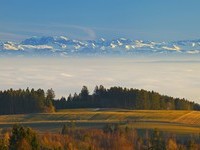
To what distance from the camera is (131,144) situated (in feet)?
316

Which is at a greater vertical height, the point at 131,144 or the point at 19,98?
the point at 19,98

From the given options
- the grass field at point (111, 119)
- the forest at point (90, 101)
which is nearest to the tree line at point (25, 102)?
the forest at point (90, 101)

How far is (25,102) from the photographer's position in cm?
16738

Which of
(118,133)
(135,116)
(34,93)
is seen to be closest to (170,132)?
(118,133)

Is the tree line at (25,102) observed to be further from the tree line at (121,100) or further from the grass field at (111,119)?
the grass field at (111,119)

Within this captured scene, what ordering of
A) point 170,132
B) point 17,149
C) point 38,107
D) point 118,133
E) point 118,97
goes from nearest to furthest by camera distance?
point 17,149 → point 118,133 → point 170,132 → point 38,107 → point 118,97

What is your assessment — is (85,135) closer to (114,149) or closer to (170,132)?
(114,149)

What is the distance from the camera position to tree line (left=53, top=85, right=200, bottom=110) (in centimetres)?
17412

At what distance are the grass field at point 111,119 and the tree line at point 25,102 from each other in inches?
489

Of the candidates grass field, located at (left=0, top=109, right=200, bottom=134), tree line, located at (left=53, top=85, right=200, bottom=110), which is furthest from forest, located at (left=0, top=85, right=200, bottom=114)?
grass field, located at (left=0, top=109, right=200, bottom=134)

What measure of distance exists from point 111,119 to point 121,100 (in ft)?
118

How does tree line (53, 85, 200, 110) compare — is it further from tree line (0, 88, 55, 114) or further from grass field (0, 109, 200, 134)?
grass field (0, 109, 200, 134)

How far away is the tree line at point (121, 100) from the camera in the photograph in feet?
571

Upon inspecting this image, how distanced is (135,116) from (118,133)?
39.9 metres
